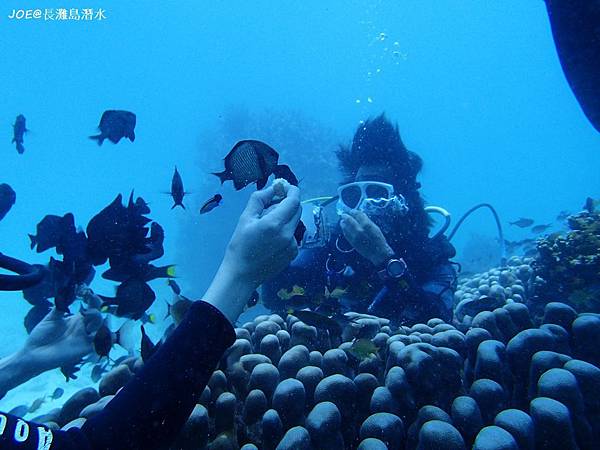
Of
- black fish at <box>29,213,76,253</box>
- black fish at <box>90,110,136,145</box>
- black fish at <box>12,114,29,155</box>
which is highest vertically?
black fish at <box>12,114,29,155</box>

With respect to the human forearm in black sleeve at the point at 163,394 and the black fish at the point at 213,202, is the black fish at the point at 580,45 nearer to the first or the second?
the black fish at the point at 213,202

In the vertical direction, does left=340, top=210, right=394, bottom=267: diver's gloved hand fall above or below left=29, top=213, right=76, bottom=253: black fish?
below

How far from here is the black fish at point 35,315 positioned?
4321 millimetres

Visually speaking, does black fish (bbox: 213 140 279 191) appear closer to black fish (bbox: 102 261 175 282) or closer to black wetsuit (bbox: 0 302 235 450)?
black wetsuit (bbox: 0 302 235 450)

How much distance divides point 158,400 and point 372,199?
4.35 m

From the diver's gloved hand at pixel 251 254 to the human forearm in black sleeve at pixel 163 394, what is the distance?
152 mm

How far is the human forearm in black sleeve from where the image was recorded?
50.1 inches

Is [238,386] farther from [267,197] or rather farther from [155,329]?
[155,329]

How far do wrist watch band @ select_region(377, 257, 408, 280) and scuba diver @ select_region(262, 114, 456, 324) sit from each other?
1 centimetres

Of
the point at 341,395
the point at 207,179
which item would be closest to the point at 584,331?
the point at 341,395

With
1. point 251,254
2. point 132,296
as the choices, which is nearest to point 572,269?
point 251,254

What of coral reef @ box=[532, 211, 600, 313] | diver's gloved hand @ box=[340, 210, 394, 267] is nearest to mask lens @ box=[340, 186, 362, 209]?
diver's gloved hand @ box=[340, 210, 394, 267]

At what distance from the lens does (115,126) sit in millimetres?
4789

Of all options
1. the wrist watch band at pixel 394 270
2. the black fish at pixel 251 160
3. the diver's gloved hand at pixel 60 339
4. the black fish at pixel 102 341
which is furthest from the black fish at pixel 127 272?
the wrist watch band at pixel 394 270
